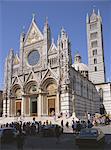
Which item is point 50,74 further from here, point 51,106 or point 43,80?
point 51,106

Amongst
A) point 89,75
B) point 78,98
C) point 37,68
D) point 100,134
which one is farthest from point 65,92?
point 89,75

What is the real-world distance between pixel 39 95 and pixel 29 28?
42.9ft

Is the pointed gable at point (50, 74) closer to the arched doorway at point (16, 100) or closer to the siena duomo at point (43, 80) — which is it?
→ the siena duomo at point (43, 80)

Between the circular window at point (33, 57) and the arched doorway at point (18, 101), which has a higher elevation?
the circular window at point (33, 57)

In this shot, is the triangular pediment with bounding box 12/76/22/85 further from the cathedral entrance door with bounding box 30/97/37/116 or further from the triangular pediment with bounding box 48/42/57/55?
the triangular pediment with bounding box 48/42/57/55

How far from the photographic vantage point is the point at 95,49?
181 feet

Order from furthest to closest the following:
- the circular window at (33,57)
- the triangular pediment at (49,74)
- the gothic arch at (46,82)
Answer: the circular window at (33,57), the gothic arch at (46,82), the triangular pediment at (49,74)

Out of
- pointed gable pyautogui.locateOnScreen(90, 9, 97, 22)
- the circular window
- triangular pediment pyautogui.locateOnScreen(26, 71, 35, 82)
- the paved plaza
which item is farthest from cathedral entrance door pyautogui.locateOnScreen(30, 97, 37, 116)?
pointed gable pyautogui.locateOnScreen(90, 9, 97, 22)

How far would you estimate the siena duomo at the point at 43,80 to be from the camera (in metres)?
33.2

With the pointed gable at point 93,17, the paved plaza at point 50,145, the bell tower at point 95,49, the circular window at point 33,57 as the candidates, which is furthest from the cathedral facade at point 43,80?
the pointed gable at point 93,17

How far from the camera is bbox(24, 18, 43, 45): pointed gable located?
39.1m

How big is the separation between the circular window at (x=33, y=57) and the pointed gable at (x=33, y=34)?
206 cm

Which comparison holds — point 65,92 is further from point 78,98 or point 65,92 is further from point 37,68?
point 37,68

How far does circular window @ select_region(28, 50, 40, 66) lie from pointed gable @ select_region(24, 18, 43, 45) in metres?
2.06
